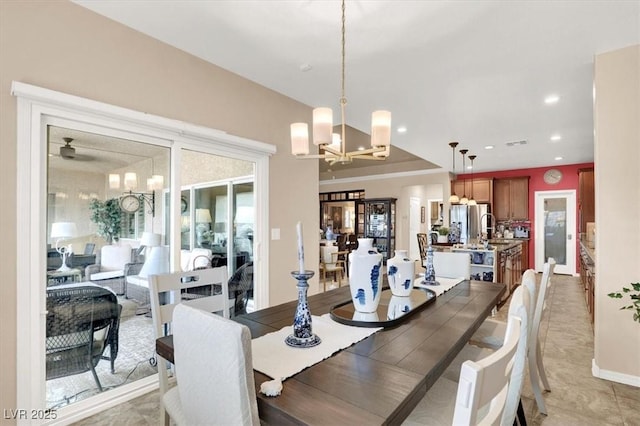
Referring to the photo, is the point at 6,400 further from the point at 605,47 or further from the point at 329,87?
the point at 605,47

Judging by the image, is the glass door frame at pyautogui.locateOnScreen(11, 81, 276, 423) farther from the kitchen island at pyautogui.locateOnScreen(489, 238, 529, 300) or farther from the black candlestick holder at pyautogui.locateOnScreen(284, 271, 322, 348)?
the kitchen island at pyautogui.locateOnScreen(489, 238, 529, 300)

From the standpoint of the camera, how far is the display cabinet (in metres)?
9.00

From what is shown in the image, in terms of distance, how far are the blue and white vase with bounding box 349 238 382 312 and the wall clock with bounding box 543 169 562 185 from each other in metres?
7.76

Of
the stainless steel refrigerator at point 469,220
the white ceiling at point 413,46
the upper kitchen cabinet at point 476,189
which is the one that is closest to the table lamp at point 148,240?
the white ceiling at point 413,46

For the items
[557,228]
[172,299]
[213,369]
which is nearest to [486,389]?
[213,369]

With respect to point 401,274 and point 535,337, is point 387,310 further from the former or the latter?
point 535,337

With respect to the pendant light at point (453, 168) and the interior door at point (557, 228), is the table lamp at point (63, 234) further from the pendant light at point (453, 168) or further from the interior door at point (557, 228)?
the interior door at point (557, 228)

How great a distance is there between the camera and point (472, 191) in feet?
26.4

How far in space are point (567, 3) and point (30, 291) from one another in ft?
12.2

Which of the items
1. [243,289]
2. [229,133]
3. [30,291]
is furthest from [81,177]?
[243,289]

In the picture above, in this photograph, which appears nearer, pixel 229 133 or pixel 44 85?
pixel 44 85

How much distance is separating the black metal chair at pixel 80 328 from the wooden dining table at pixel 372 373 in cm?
112

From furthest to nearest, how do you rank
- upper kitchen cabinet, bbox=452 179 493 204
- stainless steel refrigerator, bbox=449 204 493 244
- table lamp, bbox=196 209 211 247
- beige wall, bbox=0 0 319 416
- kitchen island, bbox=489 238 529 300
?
upper kitchen cabinet, bbox=452 179 493 204 < stainless steel refrigerator, bbox=449 204 493 244 < kitchen island, bbox=489 238 529 300 < table lamp, bbox=196 209 211 247 < beige wall, bbox=0 0 319 416

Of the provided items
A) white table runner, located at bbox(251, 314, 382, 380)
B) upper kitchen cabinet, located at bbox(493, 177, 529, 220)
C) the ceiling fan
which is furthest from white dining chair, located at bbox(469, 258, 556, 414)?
upper kitchen cabinet, located at bbox(493, 177, 529, 220)
